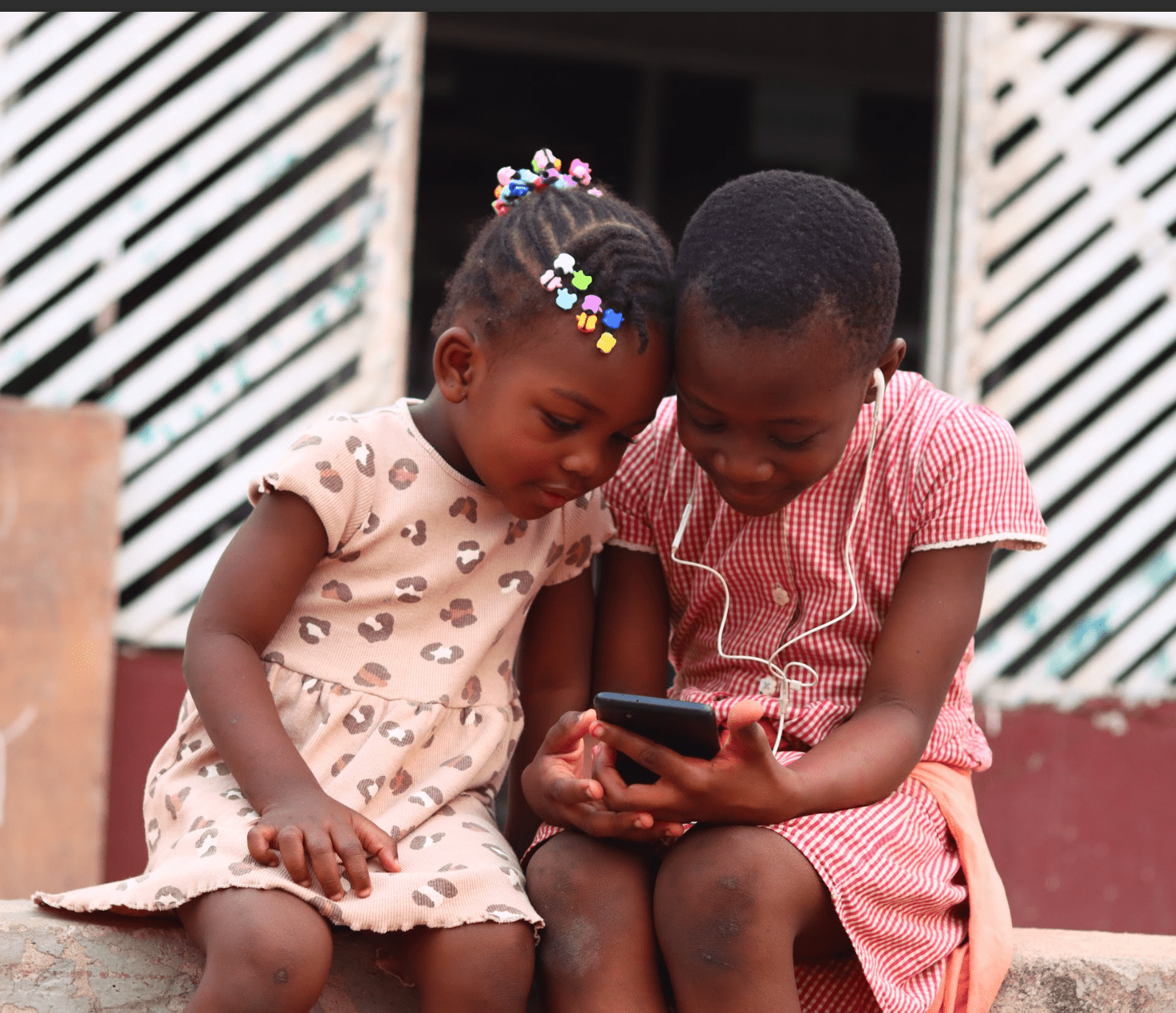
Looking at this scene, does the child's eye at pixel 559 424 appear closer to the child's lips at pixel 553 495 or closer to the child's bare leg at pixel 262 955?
the child's lips at pixel 553 495

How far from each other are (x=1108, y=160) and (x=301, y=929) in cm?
387

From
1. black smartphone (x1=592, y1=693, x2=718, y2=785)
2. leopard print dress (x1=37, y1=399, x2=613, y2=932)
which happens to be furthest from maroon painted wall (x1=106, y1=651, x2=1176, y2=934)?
black smartphone (x1=592, y1=693, x2=718, y2=785)

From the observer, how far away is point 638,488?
7.26 ft

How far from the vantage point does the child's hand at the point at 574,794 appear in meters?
1.76

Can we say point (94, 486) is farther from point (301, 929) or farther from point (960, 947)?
point (960, 947)

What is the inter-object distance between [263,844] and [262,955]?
14cm

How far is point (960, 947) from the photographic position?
192 centimetres

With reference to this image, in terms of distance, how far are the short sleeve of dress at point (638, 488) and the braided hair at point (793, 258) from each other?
0.36m

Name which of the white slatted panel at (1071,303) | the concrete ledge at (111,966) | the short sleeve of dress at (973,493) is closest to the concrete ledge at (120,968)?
the concrete ledge at (111,966)

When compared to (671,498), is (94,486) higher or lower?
lower

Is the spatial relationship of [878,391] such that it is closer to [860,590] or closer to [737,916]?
[860,590]

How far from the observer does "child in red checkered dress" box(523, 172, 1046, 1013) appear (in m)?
1.70

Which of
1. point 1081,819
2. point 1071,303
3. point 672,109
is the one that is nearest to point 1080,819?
point 1081,819

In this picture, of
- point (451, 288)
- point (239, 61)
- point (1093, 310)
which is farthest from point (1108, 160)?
point (451, 288)
